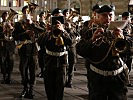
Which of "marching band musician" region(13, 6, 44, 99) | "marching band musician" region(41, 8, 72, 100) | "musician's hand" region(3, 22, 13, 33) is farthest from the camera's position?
"musician's hand" region(3, 22, 13, 33)

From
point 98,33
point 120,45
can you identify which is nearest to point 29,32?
point 98,33

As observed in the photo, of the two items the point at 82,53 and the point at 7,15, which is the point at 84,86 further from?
the point at 82,53

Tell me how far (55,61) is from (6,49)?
3.86m

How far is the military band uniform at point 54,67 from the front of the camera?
692cm

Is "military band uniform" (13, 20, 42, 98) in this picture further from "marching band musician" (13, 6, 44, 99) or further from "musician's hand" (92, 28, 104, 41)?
"musician's hand" (92, 28, 104, 41)

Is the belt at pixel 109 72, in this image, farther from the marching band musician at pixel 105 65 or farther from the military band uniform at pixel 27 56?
the military band uniform at pixel 27 56

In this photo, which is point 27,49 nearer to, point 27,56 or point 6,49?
point 27,56

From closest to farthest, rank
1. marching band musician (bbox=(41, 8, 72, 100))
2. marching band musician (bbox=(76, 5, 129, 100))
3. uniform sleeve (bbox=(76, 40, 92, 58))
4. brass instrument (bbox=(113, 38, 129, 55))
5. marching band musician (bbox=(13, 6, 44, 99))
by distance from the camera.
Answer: brass instrument (bbox=(113, 38, 129, 55))
marching band musician (bbox=(76, 5, 129, 100))
uniform sleeve (bbox=(76, 40, 92, 58))
marching band musician (bbox=(41, 8, 72, 100))
marching band musician (bbox=(13, 6, 44, 99))

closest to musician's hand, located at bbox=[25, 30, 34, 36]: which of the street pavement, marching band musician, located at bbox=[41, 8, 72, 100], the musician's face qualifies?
marching band musician, located at bbox=[41, 8, 72, 100]

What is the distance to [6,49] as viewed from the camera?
10516 millimetres

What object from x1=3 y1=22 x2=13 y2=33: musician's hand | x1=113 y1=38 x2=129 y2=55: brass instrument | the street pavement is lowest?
the street pavement

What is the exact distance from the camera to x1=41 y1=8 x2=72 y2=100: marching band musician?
22.7 ft

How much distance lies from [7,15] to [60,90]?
440 centimetres

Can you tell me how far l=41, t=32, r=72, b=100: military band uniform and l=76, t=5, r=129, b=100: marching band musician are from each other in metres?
1.69
